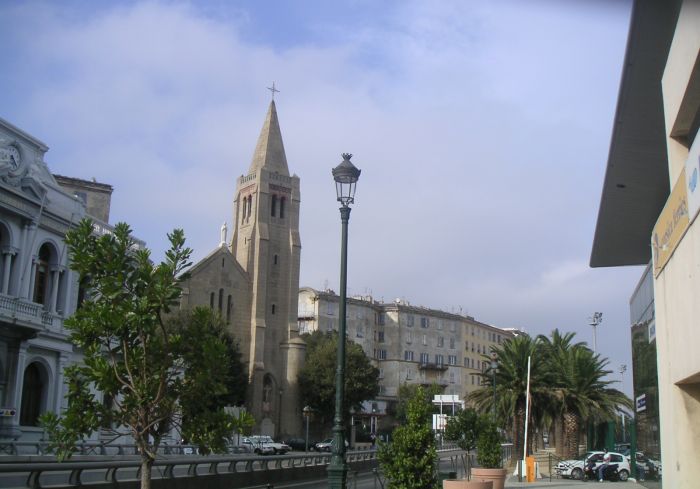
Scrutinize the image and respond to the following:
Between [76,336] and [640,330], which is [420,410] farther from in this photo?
[640,330]

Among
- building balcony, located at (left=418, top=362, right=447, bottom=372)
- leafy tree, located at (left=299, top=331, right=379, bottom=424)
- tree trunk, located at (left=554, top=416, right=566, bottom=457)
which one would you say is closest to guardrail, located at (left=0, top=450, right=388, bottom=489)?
tree trunk, located at (left=554, top=416, right=566, bottom=457)

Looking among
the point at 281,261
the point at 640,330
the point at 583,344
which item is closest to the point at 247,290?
the point at 281,261

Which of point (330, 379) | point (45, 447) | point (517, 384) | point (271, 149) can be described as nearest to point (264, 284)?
point (330, 379)

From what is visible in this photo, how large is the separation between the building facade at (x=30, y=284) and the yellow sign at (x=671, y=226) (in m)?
23.2

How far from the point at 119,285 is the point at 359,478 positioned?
24.0 meters

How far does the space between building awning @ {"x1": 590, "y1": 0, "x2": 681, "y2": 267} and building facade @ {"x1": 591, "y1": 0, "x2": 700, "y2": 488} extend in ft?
0.08

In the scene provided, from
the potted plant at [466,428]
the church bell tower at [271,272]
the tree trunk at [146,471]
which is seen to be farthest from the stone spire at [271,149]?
the tree trunk at [146,471]

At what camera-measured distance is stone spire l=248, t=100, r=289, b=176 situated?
295 ft

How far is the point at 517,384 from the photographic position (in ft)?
129

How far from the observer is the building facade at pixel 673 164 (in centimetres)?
1167

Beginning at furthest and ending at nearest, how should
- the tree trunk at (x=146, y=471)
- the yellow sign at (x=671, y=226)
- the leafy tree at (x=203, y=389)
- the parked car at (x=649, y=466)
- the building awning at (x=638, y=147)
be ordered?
the parked car at (x=649, y=466) < the building awning at (x=638, y=147) < the yellow sign at (x=671, y=226) < the leafy tree at (x=203, y=389) < the tree trunk at (x=146, y=471)

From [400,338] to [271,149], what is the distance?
30.2m

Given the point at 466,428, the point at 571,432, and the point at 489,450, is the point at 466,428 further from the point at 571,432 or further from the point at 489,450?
the point at 571,432

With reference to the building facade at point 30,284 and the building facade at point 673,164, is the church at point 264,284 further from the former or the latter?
the building facade at point 673,164
